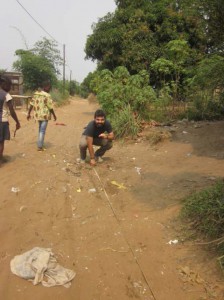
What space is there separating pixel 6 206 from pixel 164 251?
2331 millimetres

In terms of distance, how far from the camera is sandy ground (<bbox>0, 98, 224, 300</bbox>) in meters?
3.08

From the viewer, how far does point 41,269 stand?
3.16 m

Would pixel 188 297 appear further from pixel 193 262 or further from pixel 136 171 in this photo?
pixel 136 171

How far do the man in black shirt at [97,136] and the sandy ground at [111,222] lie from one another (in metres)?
0.27

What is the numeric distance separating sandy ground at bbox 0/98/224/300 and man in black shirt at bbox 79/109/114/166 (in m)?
0.27

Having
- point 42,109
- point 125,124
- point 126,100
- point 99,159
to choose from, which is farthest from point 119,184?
point 126,100

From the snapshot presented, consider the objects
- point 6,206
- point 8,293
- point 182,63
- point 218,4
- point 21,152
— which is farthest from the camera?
point 182,63

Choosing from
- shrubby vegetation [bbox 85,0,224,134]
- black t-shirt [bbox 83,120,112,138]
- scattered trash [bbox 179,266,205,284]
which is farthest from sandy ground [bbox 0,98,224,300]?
shrubby vegetation [bbox 85,0,224,134]

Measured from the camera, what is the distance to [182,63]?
11.1 m

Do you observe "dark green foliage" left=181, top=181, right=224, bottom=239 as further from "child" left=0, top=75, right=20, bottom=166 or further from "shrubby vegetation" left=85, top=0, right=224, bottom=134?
"child" left=0, top=75, right=20, bottom=166

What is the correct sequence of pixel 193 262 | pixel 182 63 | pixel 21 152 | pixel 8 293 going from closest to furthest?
pixel 8 293 → pixel 193 262 → pixel 21 152 → pixel 182 63

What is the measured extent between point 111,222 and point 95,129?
103 inches

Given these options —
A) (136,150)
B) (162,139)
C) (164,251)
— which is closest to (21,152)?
(136,150)

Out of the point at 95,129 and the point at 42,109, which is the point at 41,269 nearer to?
the point at 95,129
